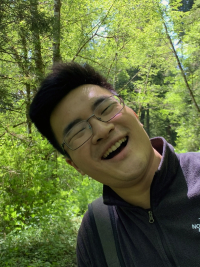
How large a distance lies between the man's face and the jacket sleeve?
1.02ft

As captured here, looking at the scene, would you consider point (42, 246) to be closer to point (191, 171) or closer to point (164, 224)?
point (164, 224)

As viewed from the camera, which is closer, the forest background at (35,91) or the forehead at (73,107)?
the forehead at (73,107)

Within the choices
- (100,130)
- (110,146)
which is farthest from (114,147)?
(100,130)

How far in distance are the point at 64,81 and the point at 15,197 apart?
3246 mm

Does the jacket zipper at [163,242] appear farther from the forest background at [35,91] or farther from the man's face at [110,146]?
the forest background at [35,91]

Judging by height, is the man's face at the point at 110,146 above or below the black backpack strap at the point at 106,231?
above

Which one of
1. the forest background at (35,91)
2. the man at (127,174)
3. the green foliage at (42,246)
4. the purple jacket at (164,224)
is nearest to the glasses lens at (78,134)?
the man at (127,174)

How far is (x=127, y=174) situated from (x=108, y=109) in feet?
1.43

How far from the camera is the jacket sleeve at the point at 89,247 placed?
3.97 feet

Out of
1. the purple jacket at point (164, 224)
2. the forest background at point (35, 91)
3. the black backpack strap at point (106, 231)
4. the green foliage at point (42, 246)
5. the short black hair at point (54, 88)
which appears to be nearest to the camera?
the purple jacket at point (164, 224)

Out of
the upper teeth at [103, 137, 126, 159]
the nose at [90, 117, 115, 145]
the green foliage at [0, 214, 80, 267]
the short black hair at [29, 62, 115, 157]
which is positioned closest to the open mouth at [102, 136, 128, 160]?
the upper teeth at [103, 137, 126, 159]

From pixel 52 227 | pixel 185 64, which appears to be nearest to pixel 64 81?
pixel 52 227

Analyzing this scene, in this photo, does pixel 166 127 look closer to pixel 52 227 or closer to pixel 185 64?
pixel 185 64

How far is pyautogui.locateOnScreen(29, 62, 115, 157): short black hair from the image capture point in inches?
53.9
